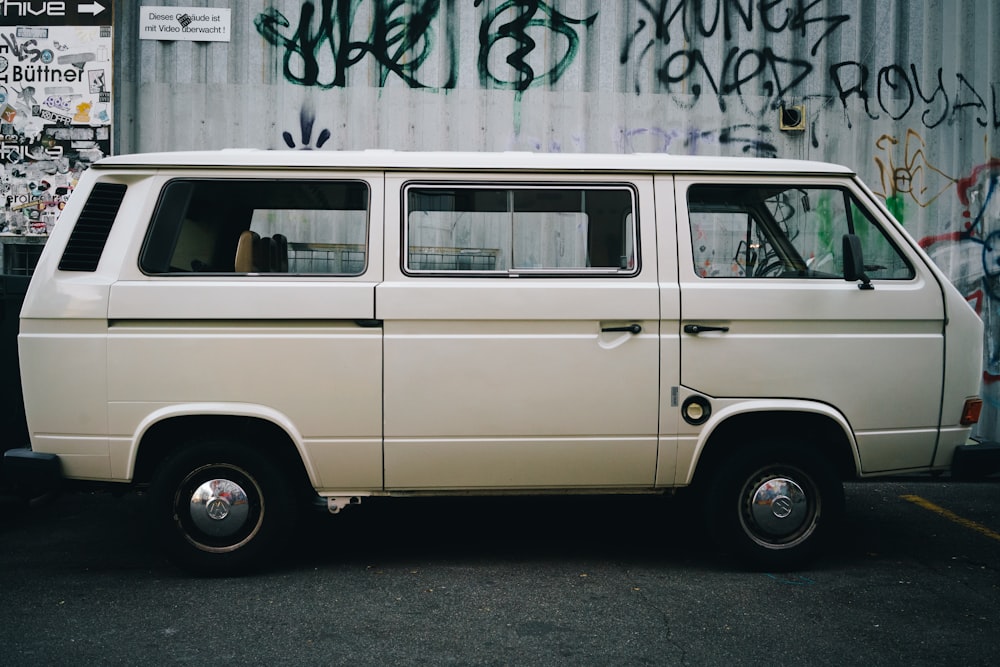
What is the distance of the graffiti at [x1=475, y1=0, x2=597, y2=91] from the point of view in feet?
24.5

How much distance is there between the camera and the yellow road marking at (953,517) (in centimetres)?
535

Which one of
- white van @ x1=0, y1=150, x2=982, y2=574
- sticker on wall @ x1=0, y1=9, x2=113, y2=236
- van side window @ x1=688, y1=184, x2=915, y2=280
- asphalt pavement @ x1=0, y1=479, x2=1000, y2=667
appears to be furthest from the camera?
sticker on wall @ x1=0, y1=9, x2=113, y2=236

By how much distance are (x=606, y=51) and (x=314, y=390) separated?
4.88m

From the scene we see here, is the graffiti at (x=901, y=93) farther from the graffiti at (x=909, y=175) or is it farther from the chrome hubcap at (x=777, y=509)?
the chrome hubcap at (x=777, y=509)

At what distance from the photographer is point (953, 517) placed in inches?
227

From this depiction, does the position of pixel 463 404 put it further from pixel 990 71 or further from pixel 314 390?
pixel 990 71

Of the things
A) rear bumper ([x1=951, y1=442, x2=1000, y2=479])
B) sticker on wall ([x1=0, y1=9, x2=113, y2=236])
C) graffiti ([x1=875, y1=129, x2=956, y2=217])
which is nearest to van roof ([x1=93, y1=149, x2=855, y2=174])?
rear bumper ([x1=951, y1=442, x2=1000, y2=479])

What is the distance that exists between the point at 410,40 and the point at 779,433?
5043 millimetres

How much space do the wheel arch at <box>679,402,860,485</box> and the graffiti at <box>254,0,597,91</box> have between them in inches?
169

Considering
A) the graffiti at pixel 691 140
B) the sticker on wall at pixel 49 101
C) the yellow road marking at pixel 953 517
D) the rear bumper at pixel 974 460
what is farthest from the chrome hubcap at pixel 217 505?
the graffiti at pixel 691 140

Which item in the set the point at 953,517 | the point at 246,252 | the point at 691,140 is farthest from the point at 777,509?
the point at 691,140

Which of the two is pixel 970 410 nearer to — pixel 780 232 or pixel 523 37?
pixel 780 232

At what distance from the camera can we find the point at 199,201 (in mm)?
4242

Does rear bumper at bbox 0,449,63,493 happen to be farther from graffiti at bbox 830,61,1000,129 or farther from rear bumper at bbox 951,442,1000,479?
graffiti at bbox 830,61,1000,129
